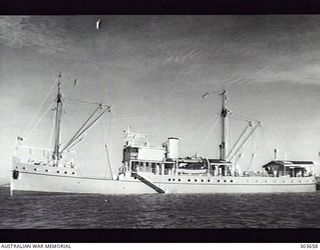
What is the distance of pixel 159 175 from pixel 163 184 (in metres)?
0.54

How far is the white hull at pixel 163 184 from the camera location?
18.6 metres

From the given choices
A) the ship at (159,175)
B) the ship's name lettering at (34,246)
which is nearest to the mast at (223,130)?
the ship at (159,175)

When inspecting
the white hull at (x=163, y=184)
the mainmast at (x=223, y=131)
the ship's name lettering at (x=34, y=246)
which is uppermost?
the mainmast at (x=223, y=131)

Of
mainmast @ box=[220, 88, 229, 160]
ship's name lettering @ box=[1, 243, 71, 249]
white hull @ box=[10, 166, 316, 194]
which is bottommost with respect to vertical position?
ship's name lettering @ box=[1, 243, 71, 249]

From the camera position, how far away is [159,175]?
2084 centimetres

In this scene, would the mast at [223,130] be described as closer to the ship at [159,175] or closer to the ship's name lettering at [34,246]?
the ship at [159,175]

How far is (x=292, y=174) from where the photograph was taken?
2394cm

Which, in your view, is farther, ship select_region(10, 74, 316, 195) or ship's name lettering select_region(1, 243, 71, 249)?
ship select_region(10, 74, 316, 195)

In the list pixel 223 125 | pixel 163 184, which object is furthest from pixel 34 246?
pixel 163 184

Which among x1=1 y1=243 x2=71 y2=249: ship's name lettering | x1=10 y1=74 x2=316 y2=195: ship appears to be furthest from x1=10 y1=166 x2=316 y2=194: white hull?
x1=1 y1=243 x2=71 y2=249: ship's name lettering

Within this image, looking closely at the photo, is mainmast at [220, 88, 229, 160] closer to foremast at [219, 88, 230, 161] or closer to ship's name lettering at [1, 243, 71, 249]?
foremast at [219, 88, 230, 161]

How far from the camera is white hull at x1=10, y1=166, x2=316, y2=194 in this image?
18.6 metres

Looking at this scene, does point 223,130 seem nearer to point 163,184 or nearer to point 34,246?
point 163,184

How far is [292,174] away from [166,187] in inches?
339
